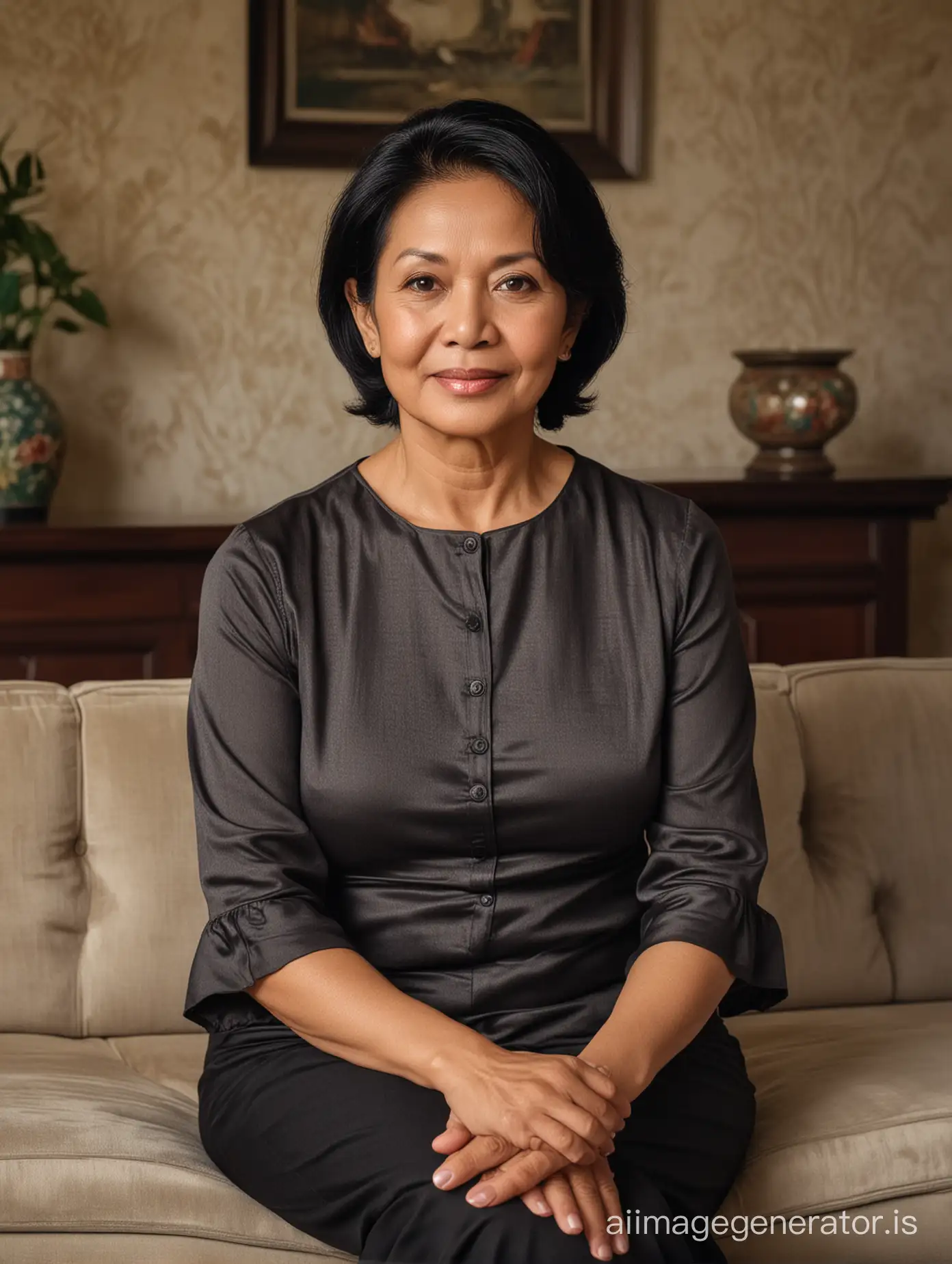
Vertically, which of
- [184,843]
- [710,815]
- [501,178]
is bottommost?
[184,843]

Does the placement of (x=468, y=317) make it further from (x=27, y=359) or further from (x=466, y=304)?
(x=27, y=359)

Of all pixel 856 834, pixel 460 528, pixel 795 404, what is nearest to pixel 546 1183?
pixel 460 528

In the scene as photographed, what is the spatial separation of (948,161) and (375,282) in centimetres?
268

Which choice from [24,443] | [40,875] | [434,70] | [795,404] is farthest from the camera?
[434,70]

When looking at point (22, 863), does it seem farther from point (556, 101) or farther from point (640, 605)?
point (556, 101)

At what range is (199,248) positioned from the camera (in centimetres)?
357

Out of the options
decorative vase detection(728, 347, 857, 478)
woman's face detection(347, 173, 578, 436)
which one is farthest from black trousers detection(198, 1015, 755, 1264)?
decorative vase detection(728, 347, 857, 478)

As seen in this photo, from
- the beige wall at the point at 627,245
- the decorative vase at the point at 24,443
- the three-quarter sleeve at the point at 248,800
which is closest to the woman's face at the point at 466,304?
the three-quarter sleeve at the point at 248,800

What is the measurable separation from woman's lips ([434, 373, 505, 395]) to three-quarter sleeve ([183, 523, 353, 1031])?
0.27 meters

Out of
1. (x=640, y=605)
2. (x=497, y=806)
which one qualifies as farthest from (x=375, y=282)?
(x=497, y=806)

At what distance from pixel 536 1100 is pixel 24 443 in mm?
2030

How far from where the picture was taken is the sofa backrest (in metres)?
2.06

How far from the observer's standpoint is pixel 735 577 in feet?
10.8

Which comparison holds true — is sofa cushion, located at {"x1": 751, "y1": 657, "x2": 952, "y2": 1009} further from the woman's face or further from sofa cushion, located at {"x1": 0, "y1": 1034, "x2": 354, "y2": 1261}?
sofa cushion, located at {"x1": 0, "y1": 1034, "x2": 354, "y2": 1261}
